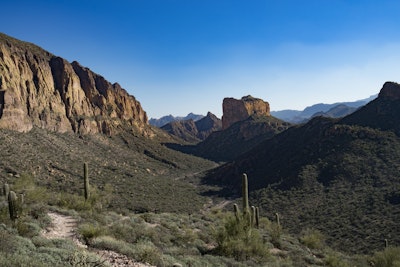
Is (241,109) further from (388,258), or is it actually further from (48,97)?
(388,258)

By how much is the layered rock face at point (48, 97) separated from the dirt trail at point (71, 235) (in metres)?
42.3

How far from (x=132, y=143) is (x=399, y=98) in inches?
2388

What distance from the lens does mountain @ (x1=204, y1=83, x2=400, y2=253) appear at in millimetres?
30266

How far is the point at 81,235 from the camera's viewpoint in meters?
11.8

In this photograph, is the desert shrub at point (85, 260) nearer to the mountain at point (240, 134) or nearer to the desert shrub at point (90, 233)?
the desert shrub at point (90, 233)

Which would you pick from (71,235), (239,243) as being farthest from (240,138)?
(71,235)

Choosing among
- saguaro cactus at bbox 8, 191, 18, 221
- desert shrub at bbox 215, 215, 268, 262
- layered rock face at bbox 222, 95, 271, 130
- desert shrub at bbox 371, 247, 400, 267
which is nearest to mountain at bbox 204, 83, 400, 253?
desert shrub at bbox 371, 247, 400, 267

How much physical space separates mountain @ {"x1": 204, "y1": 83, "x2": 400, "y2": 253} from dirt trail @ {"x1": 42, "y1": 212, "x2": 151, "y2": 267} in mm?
21292

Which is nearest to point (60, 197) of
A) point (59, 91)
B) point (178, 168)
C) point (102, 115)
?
point (178, 168)

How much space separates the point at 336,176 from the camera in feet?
146

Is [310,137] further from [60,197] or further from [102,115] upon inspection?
[102,115]

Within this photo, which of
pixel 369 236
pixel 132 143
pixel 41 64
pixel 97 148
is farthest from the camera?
pixel 132 143

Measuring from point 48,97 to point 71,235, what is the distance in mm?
65374

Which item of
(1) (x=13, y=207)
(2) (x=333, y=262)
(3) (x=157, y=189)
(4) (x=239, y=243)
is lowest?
(3) (x=157, y=189)
